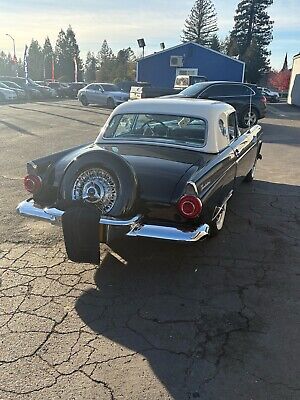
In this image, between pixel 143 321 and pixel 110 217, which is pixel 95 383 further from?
pixel 110 217

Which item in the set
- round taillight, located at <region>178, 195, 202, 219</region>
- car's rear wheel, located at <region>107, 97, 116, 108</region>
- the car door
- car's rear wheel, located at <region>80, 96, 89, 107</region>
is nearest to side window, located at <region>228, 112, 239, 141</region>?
the car door

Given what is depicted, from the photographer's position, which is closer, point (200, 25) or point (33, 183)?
point (33, 183)

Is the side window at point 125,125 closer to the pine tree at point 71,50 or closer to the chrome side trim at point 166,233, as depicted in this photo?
the chrome side trim at point 166,233

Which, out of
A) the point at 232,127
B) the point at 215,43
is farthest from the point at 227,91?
the point at 215,43

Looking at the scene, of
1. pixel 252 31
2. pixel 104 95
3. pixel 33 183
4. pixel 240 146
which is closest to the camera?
pixel 33 183

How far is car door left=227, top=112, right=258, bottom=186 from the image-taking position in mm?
5145

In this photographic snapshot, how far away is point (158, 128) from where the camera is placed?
189 inches

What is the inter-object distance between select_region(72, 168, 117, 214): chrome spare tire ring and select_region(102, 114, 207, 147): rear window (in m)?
1.38

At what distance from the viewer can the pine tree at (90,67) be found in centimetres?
8171

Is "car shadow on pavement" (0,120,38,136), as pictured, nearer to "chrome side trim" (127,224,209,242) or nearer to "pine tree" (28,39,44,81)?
"chrome side trim" (127,224,209,242)

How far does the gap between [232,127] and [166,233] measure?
2.80 m

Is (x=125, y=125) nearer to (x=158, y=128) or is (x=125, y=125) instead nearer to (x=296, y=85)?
(x=158, y=128)

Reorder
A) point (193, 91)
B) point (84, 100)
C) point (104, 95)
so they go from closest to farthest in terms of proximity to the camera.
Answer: point (193, 91), point (104, 95), point (84, 100)

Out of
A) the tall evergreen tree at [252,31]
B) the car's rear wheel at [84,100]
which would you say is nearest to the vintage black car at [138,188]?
the car's rear wheel at [84,100]
